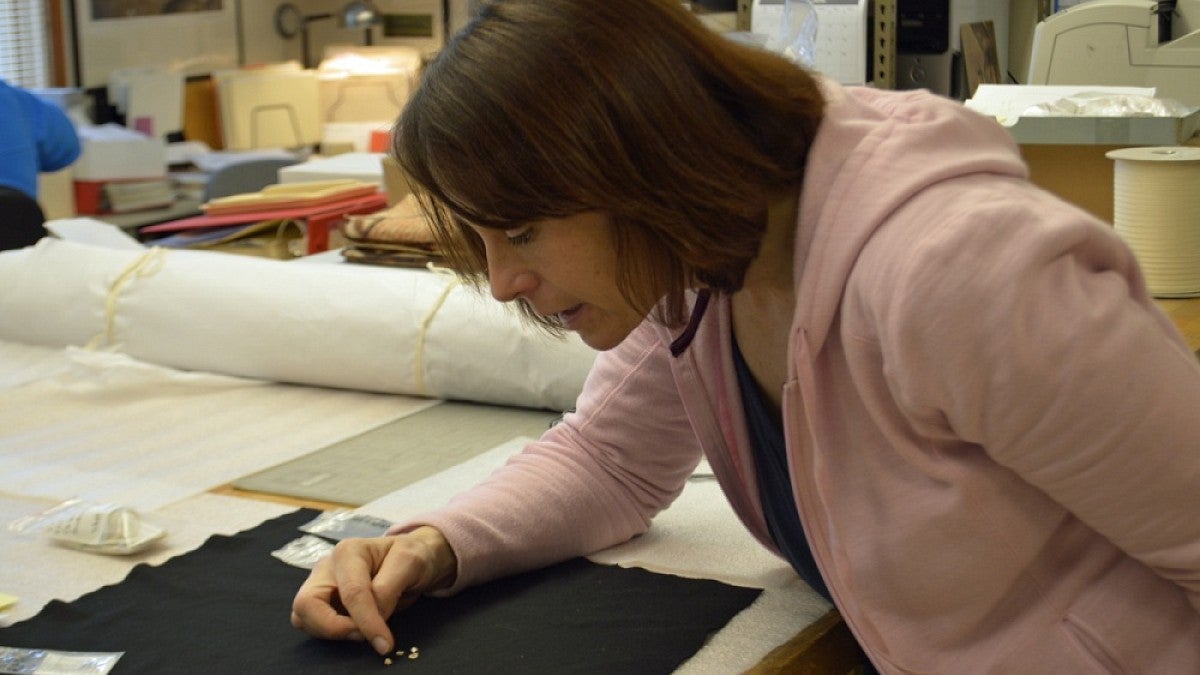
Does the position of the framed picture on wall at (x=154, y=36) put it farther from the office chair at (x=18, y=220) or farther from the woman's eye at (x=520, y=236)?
the woman's eye at (x=520, y=236)

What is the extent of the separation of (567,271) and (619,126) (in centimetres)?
11

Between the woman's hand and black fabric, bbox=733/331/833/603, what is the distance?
0.25 meters

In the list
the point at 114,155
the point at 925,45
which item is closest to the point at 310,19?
the point at 114,155

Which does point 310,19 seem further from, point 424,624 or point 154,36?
point 424,624

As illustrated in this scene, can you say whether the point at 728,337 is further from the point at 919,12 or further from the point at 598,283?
the point at 919,12

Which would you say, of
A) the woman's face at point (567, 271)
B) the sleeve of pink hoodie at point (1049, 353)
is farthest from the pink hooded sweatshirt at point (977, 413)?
the woman's face at point (567, 271)

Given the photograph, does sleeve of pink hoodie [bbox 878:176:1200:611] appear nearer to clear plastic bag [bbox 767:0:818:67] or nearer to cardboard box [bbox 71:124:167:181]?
clear plastic bag [bbox 767:0:818:67]

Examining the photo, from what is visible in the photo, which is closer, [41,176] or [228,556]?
[228,556]

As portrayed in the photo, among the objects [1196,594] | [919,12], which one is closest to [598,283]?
[1196,594]

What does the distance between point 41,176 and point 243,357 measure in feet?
8.39

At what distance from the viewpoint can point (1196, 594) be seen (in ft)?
2.83

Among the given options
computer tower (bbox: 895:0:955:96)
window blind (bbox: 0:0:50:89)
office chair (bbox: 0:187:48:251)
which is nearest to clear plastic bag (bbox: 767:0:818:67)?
computer tower (bbox: 895:0:955:96)

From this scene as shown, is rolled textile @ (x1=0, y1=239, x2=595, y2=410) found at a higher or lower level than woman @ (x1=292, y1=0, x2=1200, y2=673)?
lower

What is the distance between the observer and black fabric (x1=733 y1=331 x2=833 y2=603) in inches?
41.3
